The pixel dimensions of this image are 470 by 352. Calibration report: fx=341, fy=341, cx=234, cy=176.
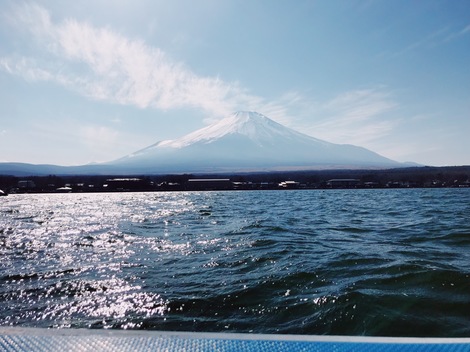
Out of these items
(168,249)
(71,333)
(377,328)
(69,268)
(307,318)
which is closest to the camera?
Answer: (71,333)

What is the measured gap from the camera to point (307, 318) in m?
5.23

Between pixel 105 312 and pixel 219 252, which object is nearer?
pixel 105 312

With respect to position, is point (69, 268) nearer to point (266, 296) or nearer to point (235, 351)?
point (266, 296)

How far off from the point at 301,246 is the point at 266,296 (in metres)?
4.69

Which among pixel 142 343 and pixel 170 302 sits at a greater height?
pixel 142 343

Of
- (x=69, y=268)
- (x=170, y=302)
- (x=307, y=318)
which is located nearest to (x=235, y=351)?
(x=307, y=318)

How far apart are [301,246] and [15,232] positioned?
1348 centimetres

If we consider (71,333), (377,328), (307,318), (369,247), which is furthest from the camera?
(369,247)

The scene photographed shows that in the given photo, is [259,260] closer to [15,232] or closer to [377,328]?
[377,328]

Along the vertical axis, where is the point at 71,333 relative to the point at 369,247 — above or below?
above

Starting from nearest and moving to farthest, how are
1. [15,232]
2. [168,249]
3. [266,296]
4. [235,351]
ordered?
1. [235,351]
2. [266,296]
3. [168,249]
4. [15,232]

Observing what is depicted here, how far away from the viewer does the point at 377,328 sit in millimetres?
4812

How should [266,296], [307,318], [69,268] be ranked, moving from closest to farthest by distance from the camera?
[307,318], [266,296], [69,268]

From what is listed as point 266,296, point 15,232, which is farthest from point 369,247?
point 15,232
